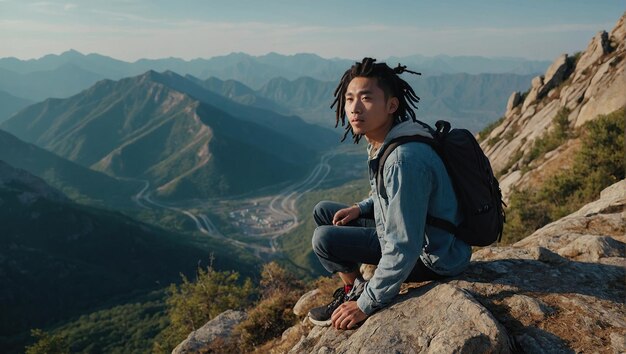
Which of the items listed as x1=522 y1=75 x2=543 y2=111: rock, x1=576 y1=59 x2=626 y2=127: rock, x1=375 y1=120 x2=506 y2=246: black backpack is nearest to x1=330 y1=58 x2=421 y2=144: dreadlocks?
x1=375 y1=120 x2=506 y2=246: black backpack

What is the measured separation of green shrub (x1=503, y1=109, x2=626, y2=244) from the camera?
15820mm

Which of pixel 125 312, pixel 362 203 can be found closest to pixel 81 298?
pixel 125 312

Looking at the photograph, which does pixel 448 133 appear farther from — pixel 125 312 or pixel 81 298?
pixel 81 298

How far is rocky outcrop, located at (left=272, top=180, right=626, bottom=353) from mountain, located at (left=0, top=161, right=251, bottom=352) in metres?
96.4

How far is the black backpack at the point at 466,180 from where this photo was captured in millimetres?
4723

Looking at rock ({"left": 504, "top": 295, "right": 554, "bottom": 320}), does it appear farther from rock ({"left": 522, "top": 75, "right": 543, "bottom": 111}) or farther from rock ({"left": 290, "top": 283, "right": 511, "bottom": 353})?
rock ({"left": 522, "top": 75, "right": 543, "bottom": 111})

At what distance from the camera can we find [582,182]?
1720cm

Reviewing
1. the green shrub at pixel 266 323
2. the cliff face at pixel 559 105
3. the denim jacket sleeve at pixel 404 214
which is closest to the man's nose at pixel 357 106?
the denim jacket sleeve at pixel 404 214

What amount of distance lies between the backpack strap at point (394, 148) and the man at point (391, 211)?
2.4 inches

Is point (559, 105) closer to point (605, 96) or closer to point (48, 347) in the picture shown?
point (605, 96)

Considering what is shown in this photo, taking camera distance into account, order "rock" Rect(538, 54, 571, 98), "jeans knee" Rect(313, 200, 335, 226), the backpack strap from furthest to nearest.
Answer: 1. "rock" Rect(538, 54, 571, 98)
2. "jeans knee" Rect(313, 200, 335, 226)
3. the backpack strap

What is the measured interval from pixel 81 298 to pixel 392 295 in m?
122

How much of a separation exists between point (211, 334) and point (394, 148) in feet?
28.3

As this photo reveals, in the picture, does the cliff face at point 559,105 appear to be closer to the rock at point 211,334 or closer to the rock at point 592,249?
the rock at point 592,249
